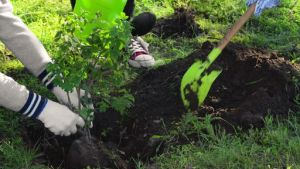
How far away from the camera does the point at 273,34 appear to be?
3404mm

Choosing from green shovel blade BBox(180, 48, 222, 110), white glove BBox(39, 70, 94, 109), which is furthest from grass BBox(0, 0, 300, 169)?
white glove BBox(39, 70, 94, 109)

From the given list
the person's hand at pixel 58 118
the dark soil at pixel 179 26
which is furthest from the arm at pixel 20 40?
the dark soil at pixel 179 26

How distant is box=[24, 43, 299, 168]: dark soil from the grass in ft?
0.27

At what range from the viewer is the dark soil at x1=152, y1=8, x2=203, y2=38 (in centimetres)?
352

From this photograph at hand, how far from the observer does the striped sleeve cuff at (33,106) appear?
2240mm

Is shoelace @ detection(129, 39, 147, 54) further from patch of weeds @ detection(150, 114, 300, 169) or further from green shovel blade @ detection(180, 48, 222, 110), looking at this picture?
patch of weeds @ detection(150, 114, 300, 169)

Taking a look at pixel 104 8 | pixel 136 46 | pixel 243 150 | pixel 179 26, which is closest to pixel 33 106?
pixel 104 8

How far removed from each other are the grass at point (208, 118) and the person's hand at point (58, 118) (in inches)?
7.7

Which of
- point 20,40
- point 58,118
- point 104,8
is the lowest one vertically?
point 58,118

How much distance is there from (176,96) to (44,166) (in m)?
0.77

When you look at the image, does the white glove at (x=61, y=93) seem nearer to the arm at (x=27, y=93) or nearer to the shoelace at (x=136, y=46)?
the arm at (x=27, y=93)

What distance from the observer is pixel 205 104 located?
101 inches

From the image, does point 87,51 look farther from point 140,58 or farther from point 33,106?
point 140,58

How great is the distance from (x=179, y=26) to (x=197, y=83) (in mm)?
1154
